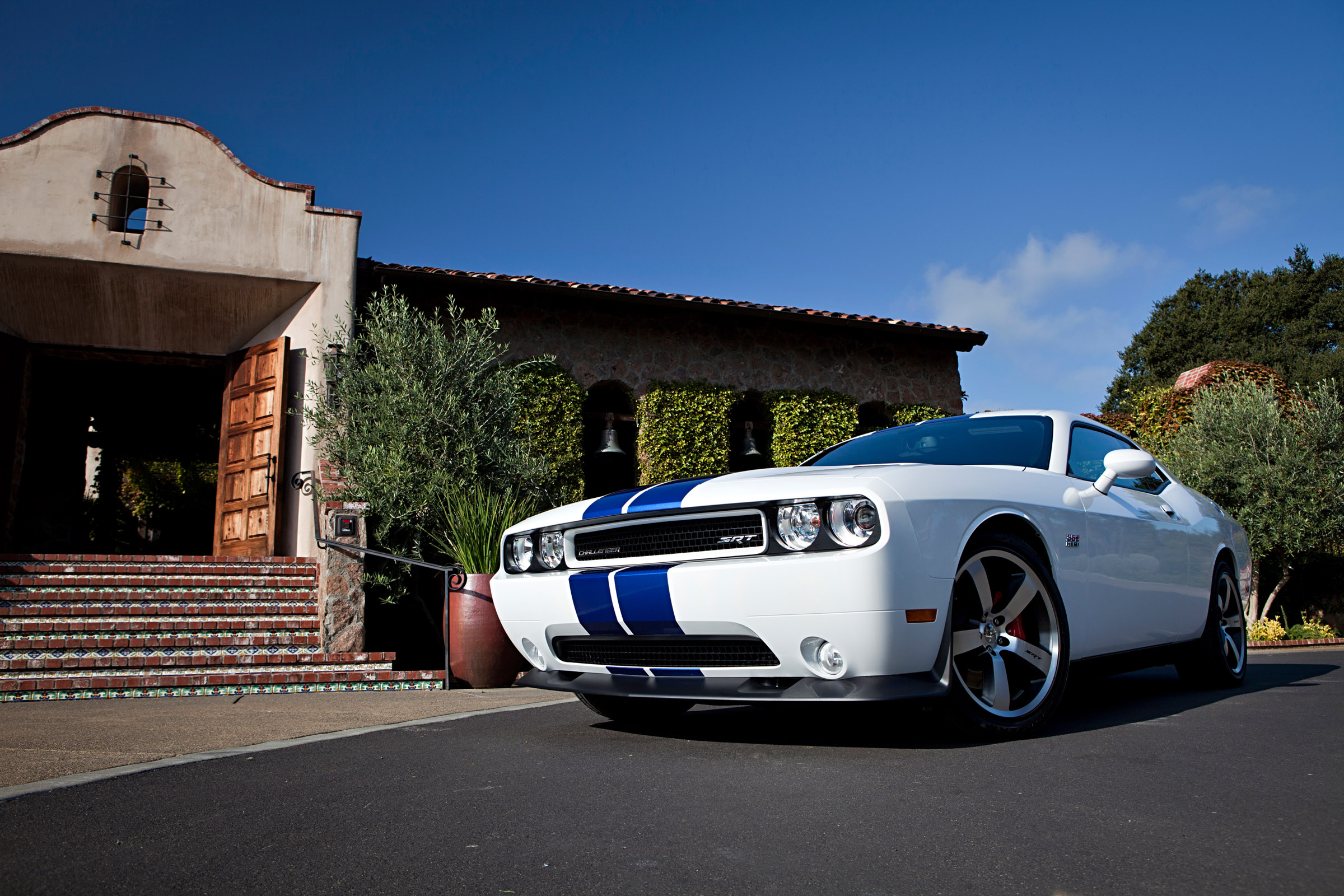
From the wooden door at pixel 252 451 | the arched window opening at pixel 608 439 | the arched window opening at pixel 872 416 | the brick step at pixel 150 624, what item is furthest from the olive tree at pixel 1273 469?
the wooden door at pixel 252 451

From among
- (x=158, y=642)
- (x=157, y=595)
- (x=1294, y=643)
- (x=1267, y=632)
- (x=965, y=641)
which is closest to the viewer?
(x=965, y=641)

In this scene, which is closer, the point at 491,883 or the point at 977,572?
the point at 491,883

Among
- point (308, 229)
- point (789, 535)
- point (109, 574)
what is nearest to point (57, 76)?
point (308, 229)

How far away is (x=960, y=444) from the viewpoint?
4.27 m

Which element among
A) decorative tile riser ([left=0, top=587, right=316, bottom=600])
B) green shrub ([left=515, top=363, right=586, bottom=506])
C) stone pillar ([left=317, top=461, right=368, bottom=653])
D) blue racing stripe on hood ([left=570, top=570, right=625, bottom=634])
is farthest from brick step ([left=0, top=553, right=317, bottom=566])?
blue racing stripe on hood ([left=570, top=570, right=625, bottom=634])

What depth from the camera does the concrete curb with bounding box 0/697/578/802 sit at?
2787 mm

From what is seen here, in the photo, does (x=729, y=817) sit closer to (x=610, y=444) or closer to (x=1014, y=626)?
(x=1014, y=626)

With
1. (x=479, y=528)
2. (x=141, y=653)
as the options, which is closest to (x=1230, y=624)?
(x=479, y=528)

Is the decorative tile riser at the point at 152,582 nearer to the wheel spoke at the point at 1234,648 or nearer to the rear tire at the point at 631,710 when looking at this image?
the rear tire at the point at 631,710

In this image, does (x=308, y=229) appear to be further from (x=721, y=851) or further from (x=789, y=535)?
(x=721, y=851)

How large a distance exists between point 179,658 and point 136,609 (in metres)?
1.19

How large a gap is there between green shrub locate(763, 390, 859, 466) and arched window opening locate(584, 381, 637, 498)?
7.03ft

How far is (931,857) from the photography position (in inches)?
77.2

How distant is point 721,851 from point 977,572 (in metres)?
1.63
